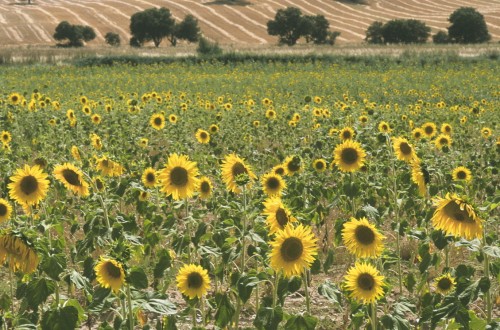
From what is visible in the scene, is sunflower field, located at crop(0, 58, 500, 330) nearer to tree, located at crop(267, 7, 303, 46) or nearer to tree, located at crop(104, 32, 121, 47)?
tree, located at crop(104, 32, 121, 47)

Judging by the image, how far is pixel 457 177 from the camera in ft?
15.3

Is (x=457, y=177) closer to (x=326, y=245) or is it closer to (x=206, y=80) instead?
(x=326, y=245)

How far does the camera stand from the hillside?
67688 mm

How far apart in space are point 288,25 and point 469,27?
56.6 feet

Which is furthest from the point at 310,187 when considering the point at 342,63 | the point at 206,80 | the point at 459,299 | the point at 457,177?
the point at 342,63

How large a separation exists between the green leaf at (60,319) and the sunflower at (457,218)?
148 centimetres

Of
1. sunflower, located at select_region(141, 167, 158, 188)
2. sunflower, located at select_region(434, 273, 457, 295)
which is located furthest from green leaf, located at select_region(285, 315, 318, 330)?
sunflower, located at select_region(141, 167, 158, 188)

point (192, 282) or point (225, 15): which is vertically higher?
point (192, 282)

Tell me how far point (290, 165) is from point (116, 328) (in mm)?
1875

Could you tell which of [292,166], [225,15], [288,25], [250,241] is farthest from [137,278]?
[225,15]

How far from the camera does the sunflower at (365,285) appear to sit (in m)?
2.70

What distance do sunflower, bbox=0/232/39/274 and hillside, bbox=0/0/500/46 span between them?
63.0 m

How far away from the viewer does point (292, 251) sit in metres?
2.60

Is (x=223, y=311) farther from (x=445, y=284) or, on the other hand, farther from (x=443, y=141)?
(x=443, y=141)
